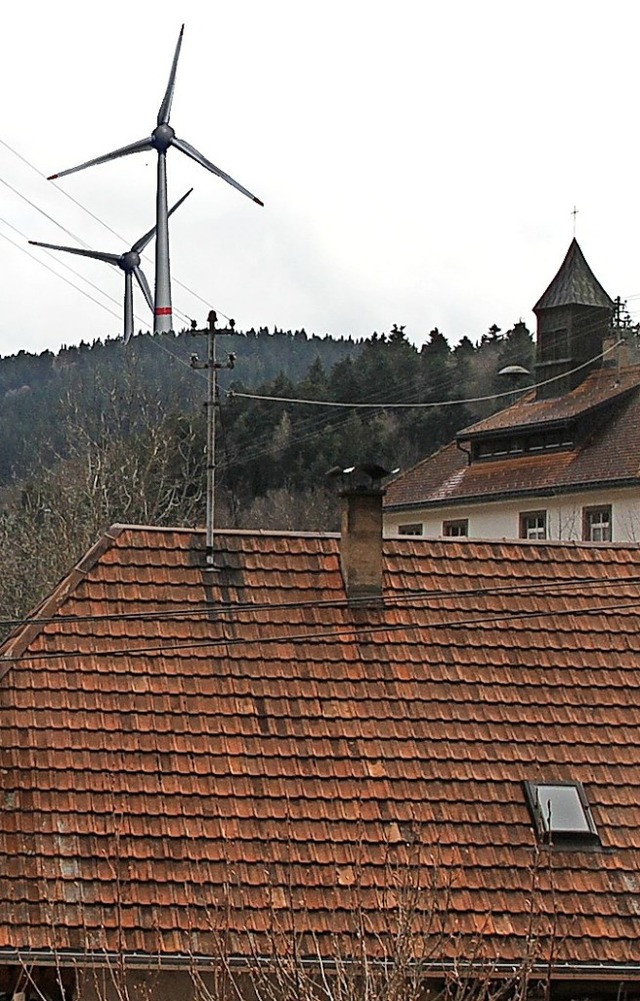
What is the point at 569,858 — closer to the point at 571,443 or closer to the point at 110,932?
the point at 110,932

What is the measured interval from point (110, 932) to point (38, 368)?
8468 cm

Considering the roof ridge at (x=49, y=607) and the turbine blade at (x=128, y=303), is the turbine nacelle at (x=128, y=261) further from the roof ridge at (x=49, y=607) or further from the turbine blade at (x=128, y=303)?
the roof ridge at (x=49, y=607)

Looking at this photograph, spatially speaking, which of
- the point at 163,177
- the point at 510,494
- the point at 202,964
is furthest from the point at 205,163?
the point at 202,964

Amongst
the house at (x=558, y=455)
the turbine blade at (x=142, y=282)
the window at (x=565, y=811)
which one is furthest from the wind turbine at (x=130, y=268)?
the window at (x=565, y=811)

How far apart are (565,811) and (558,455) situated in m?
29.7

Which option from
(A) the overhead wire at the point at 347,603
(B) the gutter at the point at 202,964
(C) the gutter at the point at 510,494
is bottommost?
(B) the gutter at the point at 202,964

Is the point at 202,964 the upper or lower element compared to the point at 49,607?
lower

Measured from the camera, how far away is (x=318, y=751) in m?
15.3

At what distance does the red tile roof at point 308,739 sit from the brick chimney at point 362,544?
18 centimetres

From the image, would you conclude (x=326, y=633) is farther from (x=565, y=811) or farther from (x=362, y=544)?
(x=565, y=811)

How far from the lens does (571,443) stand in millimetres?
44062

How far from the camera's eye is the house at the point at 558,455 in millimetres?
41000

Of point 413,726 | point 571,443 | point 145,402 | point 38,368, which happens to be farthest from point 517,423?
point 38,368

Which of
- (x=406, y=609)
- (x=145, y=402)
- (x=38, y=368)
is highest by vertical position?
(x=38, y=368)
